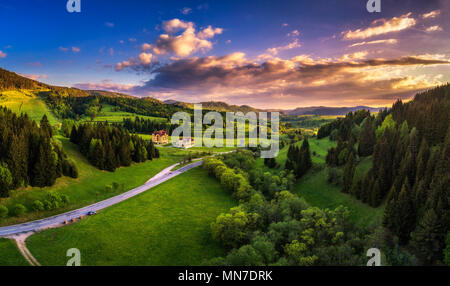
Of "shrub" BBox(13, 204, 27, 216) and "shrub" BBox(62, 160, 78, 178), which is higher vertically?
"shrub" BBox(62, 160, 78, 178)

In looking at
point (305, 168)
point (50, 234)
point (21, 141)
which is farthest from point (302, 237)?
point (21, 141)

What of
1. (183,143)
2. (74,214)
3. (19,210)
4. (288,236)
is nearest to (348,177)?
(288,236)

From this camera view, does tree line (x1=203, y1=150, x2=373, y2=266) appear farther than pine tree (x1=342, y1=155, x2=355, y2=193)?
No

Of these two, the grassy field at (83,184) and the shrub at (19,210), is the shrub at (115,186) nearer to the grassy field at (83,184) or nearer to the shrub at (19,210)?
the grassy field at (83,184)

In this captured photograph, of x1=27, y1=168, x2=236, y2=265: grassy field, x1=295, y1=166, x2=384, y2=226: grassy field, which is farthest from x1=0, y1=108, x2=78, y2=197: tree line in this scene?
x1=295, y1=166, x2=384, y2=226: grassy field

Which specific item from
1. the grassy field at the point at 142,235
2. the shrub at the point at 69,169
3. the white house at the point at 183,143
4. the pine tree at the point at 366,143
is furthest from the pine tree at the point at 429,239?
the white house at the point at 183,143

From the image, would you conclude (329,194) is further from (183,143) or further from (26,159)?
(183,143)

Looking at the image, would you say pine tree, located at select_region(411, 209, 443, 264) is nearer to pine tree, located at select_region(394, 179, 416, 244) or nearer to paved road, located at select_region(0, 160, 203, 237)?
pine tree, located at select_region(394, 179, 416, 244)

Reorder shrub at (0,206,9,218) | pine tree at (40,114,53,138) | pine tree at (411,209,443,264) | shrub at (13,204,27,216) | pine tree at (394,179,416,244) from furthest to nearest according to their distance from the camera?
pine tree at (40,114,53,138) → shrub at (13,204,27,216) → shrub at (0,206,9,218) → pine tree at (394,179,416,244) → pine tree at (411,209,443,264)
